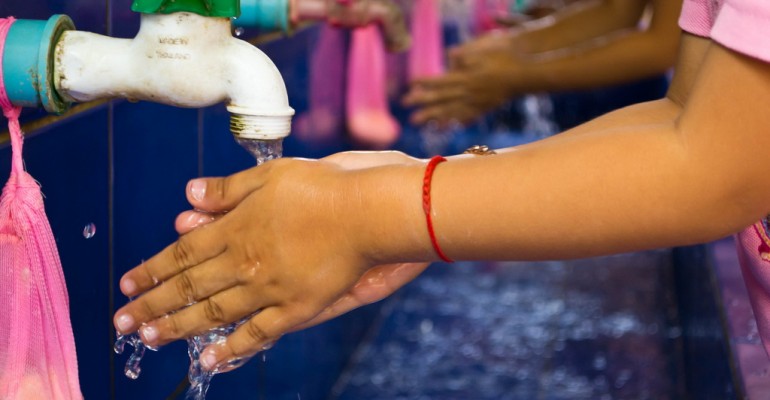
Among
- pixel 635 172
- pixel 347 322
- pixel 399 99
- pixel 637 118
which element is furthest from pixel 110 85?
pixel 399 99

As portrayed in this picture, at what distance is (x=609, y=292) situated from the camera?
8.96 ft

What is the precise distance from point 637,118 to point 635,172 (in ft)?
1.02

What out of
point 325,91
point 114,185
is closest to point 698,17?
point 114,185

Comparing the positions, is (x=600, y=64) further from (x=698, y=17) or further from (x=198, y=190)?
(x=198, y=190)

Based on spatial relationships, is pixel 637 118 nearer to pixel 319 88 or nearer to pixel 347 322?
pixel 319 88

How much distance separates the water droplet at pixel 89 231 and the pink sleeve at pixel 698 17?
0.69 m

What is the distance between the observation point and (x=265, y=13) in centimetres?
112

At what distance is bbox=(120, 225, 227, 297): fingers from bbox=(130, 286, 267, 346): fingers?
0.04 meters

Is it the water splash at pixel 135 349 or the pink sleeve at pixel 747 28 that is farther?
the water splash at pixel 135 349

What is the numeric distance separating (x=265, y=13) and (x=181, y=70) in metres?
0.36

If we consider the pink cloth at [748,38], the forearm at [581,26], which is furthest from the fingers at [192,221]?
the forearm at [581,26]

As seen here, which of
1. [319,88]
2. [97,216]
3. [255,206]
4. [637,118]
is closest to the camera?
[255,206]

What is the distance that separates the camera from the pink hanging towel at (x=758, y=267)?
1035 mm

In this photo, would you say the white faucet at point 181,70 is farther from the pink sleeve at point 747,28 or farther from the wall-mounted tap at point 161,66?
the pink sleeve at point 747,28
